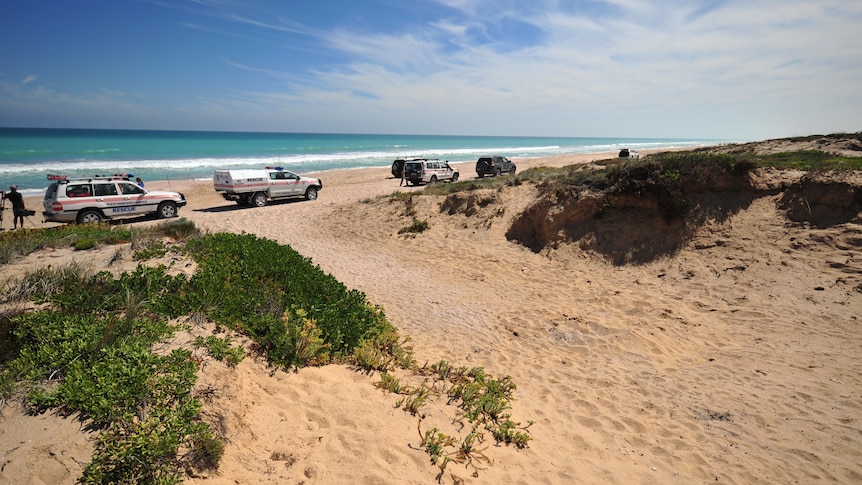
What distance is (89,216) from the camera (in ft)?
53.2

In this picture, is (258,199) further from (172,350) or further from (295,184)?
(172,350)

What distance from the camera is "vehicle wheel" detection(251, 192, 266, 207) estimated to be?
21594mm

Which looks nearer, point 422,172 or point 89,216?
point 89,216

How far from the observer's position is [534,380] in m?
6.23

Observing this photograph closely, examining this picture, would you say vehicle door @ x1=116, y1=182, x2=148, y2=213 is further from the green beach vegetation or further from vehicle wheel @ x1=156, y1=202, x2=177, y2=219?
the green beach vegetation

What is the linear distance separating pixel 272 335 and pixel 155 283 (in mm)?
2126

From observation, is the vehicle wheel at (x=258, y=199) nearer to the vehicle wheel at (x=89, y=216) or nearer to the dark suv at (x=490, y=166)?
the vehicle wheel at (x=89, y=216)

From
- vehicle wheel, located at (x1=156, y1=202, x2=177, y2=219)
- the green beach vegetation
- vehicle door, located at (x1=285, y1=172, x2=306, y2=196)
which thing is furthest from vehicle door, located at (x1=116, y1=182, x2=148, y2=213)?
the green beach vegetation

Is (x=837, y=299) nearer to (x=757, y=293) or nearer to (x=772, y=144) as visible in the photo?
(x=757, y=293)

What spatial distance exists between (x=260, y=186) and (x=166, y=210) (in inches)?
177

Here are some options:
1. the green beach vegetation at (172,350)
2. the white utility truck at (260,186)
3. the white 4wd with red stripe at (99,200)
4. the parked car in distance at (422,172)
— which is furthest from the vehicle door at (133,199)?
the parked car in distance at (422,172)

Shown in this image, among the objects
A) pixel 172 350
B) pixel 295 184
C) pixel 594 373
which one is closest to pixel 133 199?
pixel 295 184

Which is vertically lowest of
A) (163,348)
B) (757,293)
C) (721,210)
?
(757,293)

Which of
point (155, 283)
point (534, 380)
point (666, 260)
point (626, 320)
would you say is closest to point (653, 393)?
point (534, 380)
